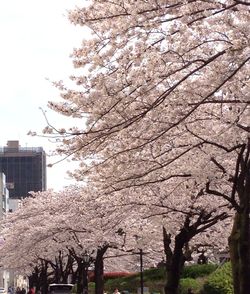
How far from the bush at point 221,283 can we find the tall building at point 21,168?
148 metres

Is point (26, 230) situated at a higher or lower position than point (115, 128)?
higher

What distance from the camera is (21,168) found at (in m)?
175

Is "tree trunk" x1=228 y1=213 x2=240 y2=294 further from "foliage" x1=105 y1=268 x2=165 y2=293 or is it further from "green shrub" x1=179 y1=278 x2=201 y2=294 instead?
"foliage" x1=105 y1=268 x2=165 y2=293

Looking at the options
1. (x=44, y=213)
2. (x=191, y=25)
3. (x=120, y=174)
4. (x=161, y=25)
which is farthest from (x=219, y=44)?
(x=44, y=213)

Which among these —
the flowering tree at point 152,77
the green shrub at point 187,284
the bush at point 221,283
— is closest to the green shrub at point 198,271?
the green shrub at point 187,284

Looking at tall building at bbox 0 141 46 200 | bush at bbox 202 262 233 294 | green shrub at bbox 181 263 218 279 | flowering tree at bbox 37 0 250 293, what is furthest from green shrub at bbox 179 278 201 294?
tall building at bbox 0 141 46 200

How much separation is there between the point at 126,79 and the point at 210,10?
Answer: 4.98ft

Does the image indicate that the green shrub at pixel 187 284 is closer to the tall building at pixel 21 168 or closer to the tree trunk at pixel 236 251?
the tree trunk at pixel 236 251

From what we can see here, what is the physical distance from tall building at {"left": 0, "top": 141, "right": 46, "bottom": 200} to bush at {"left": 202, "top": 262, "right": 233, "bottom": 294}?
148296 millimetres

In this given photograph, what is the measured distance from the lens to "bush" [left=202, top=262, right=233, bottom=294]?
2264cm

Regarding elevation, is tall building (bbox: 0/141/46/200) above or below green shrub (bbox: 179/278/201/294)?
above

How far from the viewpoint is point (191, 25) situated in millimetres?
9781

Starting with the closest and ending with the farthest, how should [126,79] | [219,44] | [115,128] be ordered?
[126,79]
[115,128]
[219,44]

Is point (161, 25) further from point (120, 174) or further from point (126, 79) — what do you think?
point (120, 174)
